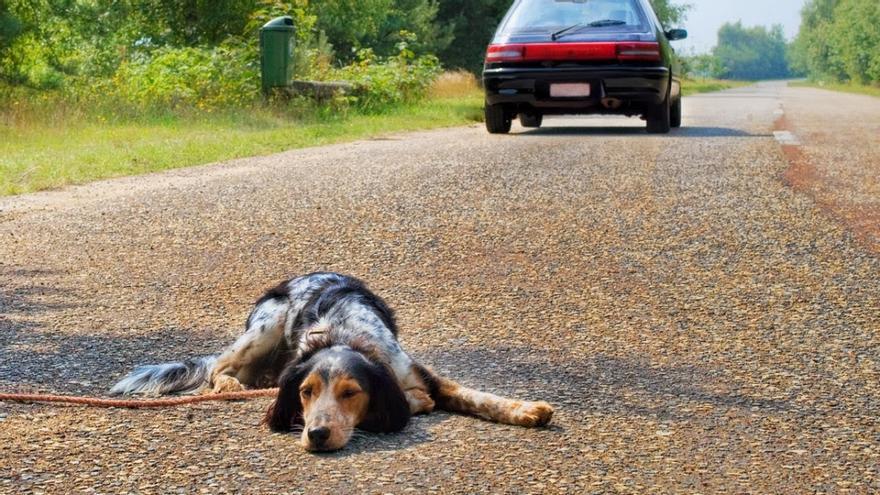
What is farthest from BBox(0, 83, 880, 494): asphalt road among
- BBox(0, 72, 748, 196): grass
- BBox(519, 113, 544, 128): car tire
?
BBox(519, 113, 544, 128): car tire

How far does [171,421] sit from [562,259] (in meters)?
3.92

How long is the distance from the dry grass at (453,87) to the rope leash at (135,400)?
23.5 meters

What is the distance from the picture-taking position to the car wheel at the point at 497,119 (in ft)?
58.1

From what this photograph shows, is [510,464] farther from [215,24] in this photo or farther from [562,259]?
[215,24]

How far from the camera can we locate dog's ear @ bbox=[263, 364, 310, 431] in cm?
446

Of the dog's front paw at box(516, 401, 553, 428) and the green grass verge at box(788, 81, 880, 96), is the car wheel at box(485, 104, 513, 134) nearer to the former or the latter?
the dog's front paw at box(516, 401, 553, 428)

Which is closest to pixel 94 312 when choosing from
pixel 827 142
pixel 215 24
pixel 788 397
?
pixel 788 397

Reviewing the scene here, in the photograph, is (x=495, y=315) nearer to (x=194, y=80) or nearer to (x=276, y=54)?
(x=276, y=54)

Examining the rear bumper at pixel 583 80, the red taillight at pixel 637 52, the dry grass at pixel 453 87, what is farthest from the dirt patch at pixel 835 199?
the dry grass at pixel 453 87

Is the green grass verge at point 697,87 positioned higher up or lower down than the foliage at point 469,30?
lower down

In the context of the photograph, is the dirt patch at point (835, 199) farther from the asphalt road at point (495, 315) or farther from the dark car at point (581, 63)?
the dark car at point (581, 63)

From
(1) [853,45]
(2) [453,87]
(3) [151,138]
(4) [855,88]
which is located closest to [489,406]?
(3) [151,138]

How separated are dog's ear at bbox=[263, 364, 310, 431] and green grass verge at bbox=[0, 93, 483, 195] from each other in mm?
7665

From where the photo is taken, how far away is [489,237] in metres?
8.98
